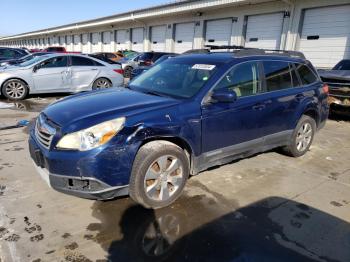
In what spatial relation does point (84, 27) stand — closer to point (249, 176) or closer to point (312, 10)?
point (312, 10)

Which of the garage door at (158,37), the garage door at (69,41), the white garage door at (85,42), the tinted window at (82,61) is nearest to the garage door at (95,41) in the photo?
the white garage door at (85,42)

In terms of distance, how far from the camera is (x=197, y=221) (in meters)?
A: 3.28

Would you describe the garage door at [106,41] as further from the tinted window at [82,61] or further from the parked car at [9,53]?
the tinted window at [82,61]

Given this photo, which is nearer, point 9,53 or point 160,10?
point 9,53

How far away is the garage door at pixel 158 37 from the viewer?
79.9 ft

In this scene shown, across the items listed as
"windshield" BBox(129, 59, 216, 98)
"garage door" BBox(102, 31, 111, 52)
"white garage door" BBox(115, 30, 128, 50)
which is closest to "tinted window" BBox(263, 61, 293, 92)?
"windshield" BBox(129, 59, 216, 98)

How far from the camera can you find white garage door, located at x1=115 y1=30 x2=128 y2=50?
3062 centimetres

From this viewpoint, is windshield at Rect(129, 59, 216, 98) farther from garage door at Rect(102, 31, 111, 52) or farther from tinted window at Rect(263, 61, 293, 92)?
garage door at Rect(102, 31, 111, 52)

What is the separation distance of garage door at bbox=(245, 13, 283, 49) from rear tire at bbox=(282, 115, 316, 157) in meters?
11.4

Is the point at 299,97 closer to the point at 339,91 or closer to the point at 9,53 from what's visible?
the point at 339,91

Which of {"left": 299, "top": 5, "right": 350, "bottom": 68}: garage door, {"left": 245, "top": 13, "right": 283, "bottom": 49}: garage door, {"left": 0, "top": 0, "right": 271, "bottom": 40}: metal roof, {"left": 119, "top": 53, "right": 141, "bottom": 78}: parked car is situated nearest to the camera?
{"left": 299, "top": 5, "right": 350, "bottom": 68}: garage door

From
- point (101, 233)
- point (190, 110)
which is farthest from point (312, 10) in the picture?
point (101, 233)

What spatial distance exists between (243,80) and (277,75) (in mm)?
807

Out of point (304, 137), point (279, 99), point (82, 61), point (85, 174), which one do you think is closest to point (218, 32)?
point (82, 61)
